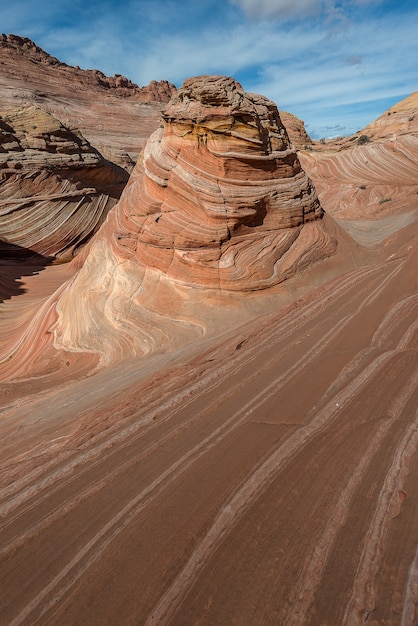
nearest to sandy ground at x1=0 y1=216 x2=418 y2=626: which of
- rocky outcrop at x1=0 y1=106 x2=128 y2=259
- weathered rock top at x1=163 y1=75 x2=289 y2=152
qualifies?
weathered rock top at x1=163 y1=75 x2=289 y2=152

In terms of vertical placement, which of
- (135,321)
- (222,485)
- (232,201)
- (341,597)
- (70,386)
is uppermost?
(232,201)

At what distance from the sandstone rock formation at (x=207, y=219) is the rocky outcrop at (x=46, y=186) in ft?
44.8

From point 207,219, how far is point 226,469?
17.6ft

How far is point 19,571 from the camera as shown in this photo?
2.19 m

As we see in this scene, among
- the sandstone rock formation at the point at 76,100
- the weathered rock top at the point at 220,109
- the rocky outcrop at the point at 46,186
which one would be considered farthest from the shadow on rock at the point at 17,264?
the sandstone rock formation at the point at 76,100

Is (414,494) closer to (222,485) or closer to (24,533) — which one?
(222,485)

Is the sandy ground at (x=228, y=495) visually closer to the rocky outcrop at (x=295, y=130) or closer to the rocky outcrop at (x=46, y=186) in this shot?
the rocky outcrop at (x=46, y=186)

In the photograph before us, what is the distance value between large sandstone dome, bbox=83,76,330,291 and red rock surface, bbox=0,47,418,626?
2.93 ft

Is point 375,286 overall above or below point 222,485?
above

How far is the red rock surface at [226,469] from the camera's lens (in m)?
1.96

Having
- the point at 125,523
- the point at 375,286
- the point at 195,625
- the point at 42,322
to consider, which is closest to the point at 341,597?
the point at 195,625

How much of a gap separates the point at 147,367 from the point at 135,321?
1.88m

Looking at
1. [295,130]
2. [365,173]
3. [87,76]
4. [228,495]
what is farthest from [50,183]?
[87,76]

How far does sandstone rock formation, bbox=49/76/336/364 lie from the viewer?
23.8 ft
